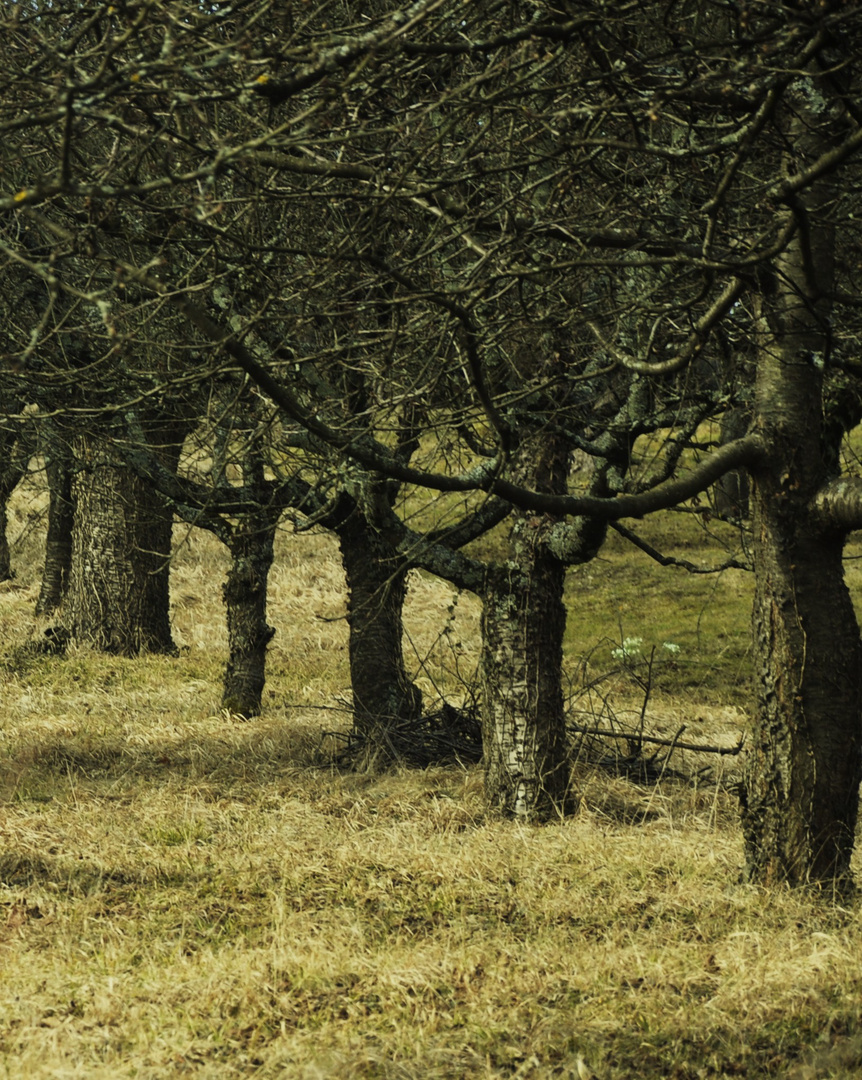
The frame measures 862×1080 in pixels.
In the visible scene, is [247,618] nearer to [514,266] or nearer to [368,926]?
[368,926]

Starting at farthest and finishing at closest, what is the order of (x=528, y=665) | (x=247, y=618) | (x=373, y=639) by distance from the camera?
(x=247, y=618)
(x=373, y=639)
(x=528, y=665)

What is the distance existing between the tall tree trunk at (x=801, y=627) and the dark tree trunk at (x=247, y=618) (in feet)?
17.8

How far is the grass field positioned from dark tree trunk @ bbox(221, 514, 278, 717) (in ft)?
1.32

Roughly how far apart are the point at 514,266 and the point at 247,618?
5.87 m

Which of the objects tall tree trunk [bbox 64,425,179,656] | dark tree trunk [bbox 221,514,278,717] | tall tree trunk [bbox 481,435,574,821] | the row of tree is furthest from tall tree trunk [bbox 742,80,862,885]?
tall tree trunk [bbox 64,425,179,656]

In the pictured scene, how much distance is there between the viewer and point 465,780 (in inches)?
314

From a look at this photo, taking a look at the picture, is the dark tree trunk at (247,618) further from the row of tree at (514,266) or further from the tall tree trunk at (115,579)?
the tall tree trunk at (115,579)

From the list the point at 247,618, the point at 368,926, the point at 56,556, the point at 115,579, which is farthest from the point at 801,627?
the point at 56,556

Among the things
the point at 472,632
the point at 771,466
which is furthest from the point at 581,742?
the point at 472,632

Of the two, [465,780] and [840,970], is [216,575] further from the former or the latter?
[840,970]

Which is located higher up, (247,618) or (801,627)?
(801,627)

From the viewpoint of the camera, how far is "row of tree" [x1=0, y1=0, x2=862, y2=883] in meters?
4.13

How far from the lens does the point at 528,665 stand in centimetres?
719

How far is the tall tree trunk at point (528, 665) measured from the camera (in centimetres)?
717
